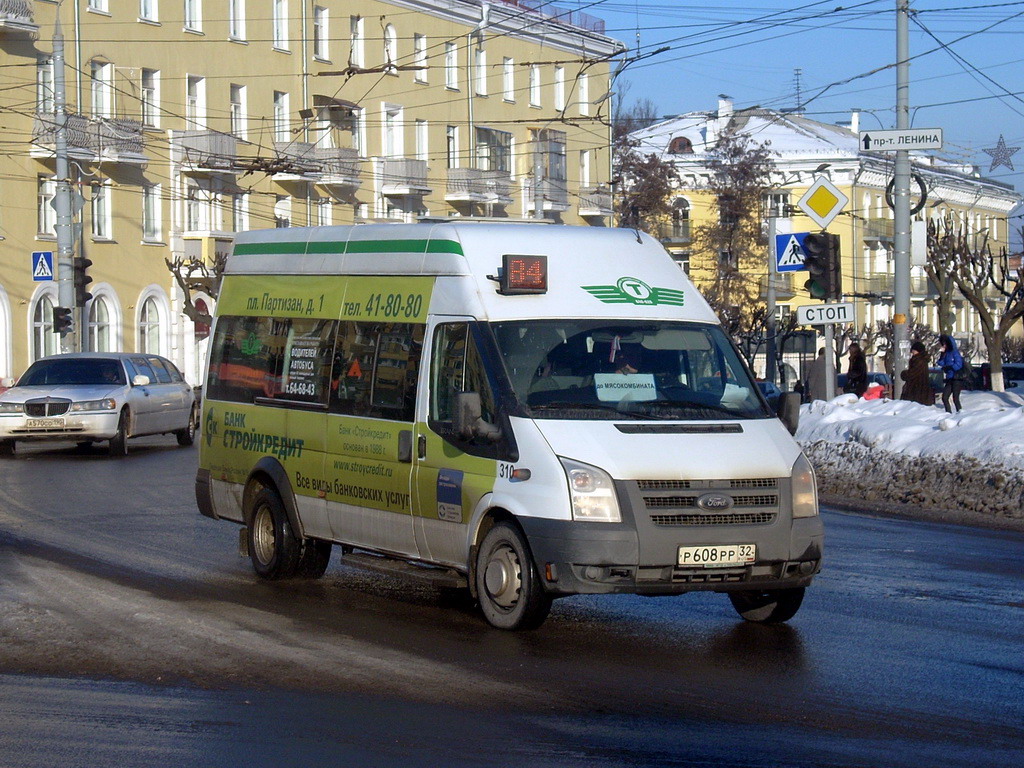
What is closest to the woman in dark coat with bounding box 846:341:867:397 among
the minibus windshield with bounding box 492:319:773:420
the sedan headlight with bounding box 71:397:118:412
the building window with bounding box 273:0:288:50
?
the sedan headlight with bounding box 71:397:118:412

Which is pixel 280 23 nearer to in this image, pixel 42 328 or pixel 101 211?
pixel 101 211

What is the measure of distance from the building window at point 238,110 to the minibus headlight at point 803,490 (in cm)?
4738

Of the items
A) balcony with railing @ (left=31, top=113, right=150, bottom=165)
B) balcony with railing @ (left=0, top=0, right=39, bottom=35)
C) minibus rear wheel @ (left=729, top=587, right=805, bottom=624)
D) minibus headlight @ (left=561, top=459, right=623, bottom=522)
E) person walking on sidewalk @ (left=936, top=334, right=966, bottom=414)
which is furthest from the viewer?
balcony with railing @ (left=31, top=113, right=150, bottom=165)

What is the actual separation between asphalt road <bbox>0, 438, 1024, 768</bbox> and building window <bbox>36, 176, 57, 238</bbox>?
3685 cm

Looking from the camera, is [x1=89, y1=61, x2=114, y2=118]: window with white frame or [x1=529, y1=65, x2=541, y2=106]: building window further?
[x1=529, y1=65, x2=541, y2=106]: building window

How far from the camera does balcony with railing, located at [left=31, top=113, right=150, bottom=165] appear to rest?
4616 cm

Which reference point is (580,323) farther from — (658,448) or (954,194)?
(954,194)

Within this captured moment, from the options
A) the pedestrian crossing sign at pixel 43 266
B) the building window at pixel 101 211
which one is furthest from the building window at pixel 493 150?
the pedestrian crossing sign at pixel 43 266

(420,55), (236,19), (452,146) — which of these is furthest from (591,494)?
(452,146)

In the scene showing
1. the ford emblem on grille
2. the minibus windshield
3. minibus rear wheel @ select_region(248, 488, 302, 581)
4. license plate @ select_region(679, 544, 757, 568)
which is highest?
the minibus windshield

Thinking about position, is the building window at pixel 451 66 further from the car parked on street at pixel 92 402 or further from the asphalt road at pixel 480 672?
the asphalt road at pixel 480 672

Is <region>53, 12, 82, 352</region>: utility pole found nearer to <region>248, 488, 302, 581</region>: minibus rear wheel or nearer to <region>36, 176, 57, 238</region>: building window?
<region>36, 176, 57, 238</region>: building window

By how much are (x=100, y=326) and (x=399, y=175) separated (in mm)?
14193

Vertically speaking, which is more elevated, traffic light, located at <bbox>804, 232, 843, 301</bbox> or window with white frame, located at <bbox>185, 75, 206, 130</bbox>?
window with white frame, located at <bbox>185, 75, 206, 130</bbox>
